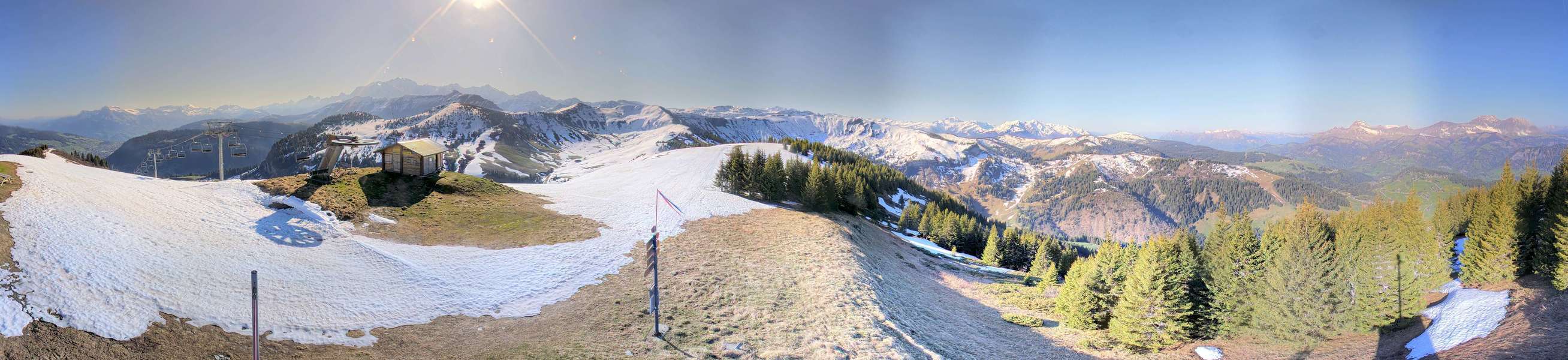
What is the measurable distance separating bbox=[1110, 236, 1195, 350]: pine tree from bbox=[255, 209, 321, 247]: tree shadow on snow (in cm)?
3513

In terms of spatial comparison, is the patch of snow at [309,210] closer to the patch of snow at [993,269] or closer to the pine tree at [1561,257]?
the patch of snow at [993,269]

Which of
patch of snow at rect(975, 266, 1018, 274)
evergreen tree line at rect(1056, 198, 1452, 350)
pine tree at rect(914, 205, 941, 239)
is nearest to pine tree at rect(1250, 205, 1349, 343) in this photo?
evergreen tree line at rect(1056, 198, 1452, 350)

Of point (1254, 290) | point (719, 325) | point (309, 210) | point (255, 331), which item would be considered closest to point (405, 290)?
point (255, 331)

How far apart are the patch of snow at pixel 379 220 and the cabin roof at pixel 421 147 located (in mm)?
7178

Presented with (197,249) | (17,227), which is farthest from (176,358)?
(17,227)

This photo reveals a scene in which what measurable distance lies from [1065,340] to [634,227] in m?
24.5

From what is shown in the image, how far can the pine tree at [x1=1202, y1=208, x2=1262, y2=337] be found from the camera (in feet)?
82.4

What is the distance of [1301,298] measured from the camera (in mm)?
23453

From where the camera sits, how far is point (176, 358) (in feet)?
38.5

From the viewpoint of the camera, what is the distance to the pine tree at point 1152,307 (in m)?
23.2

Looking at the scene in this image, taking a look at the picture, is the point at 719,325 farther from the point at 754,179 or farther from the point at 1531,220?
the point at 1531,220

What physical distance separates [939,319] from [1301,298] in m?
15.9

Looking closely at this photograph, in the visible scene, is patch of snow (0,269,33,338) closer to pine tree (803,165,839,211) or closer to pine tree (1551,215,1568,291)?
pine tree (803,165,839,211)

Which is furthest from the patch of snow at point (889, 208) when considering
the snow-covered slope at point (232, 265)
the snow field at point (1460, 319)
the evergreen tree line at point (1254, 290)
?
the snow-covered slope at point (232, 265)
